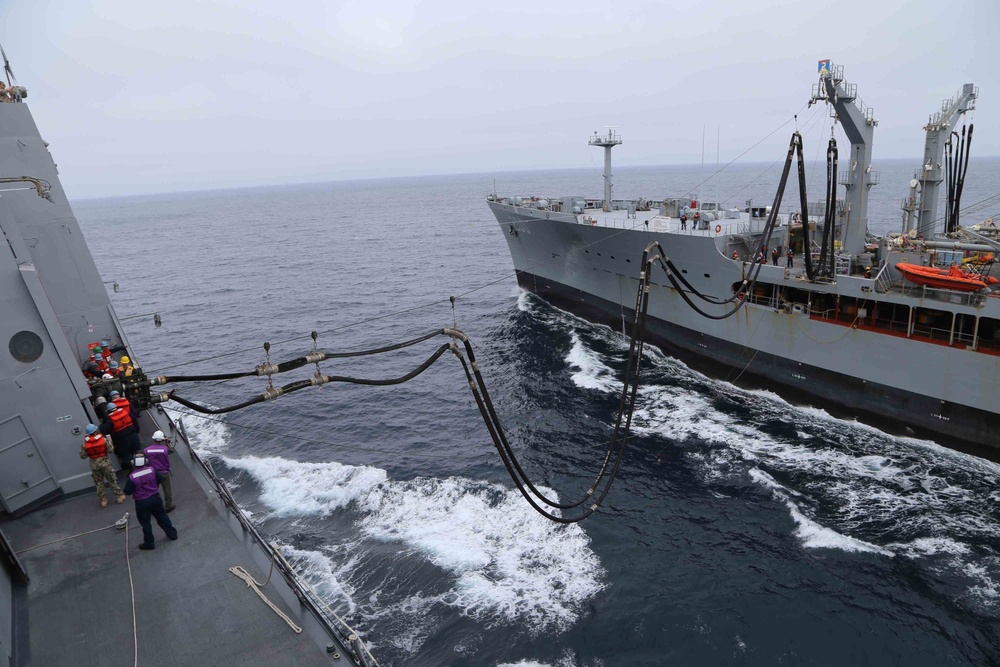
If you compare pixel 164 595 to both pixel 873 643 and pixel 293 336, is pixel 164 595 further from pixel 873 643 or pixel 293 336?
pixel 293 336

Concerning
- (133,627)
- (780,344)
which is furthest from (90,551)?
(780,344)

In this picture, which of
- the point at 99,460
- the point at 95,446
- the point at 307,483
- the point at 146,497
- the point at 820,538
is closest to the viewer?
the point at 146,497

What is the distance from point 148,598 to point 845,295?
2619 cm

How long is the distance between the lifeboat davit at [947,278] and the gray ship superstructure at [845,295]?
5cm

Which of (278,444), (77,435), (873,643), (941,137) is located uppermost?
(941,137)

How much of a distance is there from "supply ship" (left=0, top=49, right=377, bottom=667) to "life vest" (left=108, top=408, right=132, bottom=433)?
1.09 ft

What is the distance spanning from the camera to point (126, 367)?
13539 mm

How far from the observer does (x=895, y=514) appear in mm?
17734

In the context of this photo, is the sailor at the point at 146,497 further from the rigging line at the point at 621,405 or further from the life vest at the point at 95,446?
the rigging line at the point at 621,405

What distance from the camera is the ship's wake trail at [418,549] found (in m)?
14.3

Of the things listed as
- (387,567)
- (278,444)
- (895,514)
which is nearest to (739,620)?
(895,514)

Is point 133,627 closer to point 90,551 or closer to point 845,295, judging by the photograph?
point 90,551

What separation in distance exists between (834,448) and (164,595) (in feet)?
73.3

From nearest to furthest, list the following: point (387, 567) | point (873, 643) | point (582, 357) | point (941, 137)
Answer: point (873, 643), point (387, 567), point (941, 137), point (582, 357)
